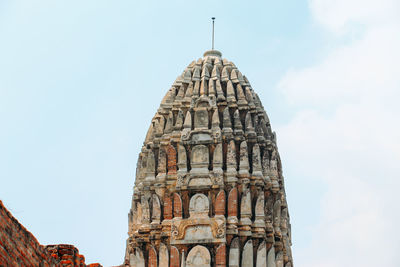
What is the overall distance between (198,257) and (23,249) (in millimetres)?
12410

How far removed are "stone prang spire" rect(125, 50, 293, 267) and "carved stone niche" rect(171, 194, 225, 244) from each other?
28 mm

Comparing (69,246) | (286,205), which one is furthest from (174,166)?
(69,246)

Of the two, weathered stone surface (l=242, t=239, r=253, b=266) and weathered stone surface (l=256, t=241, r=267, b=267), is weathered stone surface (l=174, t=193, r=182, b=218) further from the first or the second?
weathered stone surface (l=256, t=241, r=267, b=267)

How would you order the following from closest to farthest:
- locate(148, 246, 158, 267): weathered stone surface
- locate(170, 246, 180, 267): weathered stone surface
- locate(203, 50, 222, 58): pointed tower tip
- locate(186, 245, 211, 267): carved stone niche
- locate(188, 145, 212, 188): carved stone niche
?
locate(186, 245, 211, 267): carved stone niche < locate(170, 246, 180, 267): weathered stone surface < locate(148, 246, 158, 267): weathered stone surface < locate(188, 145, 212, 188): carved stone niche < locate(203, 50, 222, 58): pointed tower tip

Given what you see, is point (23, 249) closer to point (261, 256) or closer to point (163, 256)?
point (163, 256)

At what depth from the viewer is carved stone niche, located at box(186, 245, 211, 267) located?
24875 mm

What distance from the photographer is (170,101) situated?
93.0ft

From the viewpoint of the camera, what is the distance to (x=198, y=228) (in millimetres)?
25359

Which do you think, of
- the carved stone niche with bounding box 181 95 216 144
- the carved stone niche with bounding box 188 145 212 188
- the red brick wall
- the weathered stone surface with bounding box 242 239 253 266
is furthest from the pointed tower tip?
the red brick wall

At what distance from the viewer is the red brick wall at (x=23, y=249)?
1226 centimetres

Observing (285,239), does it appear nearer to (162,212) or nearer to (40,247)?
(162,212)

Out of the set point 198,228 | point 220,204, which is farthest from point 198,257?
point 220,204

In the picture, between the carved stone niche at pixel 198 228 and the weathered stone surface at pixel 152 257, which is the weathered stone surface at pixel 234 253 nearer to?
the carved stone niche at pixel 198 228

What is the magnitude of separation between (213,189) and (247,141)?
80.2 inches
